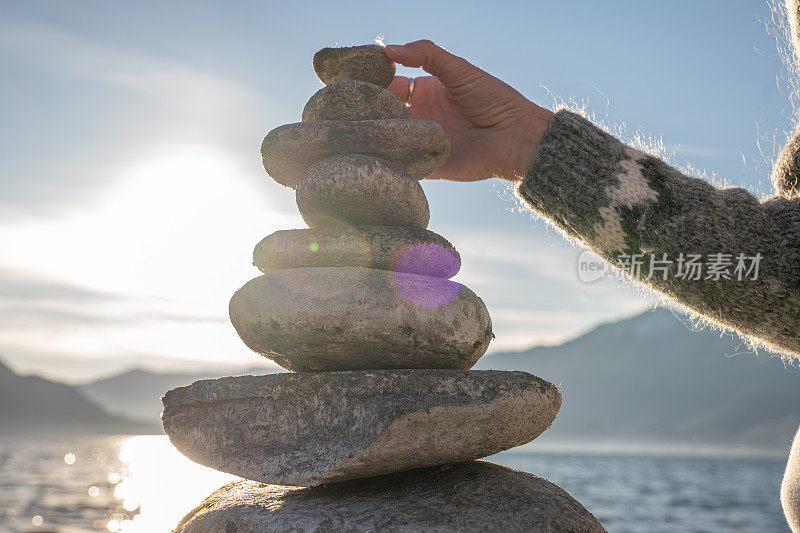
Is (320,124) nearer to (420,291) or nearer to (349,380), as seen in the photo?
(420,291)

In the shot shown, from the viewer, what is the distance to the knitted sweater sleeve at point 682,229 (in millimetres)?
2910

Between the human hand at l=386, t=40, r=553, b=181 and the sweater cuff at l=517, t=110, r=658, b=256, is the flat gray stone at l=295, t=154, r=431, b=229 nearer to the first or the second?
the human hand at l=386, t=40, r=553, b=181

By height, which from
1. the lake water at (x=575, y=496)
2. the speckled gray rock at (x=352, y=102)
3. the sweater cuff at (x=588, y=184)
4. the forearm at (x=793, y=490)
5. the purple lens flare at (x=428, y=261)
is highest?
the speckled gray rock at (x=352, y=102)

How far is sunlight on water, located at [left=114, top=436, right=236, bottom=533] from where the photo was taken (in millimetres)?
40469

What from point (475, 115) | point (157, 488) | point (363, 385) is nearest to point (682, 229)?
point (475, 115)

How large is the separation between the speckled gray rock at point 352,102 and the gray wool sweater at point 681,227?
1.01 metres

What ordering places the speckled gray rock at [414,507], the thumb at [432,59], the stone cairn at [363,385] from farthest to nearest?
1. the thumb at [432,59]
2. the stone cairn at [363,385]
3. the speckled gray rock at [414,507]

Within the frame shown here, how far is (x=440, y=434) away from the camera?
2.73m

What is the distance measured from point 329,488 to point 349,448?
0.47m

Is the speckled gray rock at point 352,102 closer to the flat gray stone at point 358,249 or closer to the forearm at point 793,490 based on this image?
the flat gray stone at point 358,249

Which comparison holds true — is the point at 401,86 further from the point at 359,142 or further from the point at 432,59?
the point at 359,142

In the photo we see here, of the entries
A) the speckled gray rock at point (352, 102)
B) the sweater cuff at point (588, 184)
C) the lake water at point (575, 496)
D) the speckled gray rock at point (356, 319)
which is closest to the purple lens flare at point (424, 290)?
the speckled gray rock at point (356, 319)

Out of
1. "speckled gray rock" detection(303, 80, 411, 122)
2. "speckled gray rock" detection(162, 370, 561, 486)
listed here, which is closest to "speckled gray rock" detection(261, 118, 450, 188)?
"speckled gray rock" detection(303, 80, 411, 122)

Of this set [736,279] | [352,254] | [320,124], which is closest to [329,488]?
[352,254]
